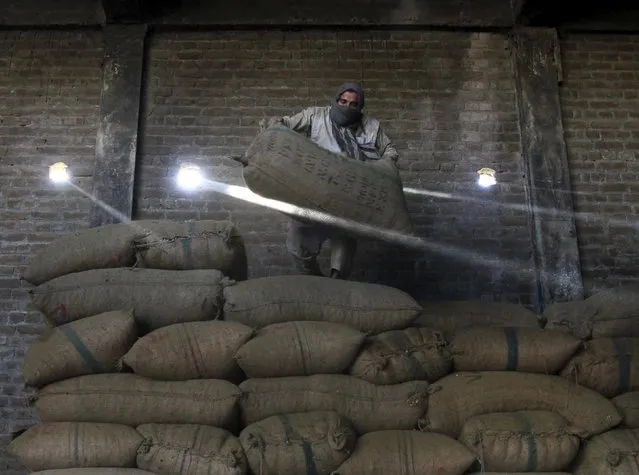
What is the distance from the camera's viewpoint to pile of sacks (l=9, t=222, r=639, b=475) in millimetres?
2504

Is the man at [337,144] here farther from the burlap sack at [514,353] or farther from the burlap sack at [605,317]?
the burlap sack at [605,317]

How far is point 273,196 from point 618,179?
10.0 ft

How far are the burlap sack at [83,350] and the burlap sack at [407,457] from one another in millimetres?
1010

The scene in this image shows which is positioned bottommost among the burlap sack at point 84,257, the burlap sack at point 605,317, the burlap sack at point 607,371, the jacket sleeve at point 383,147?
the burlap sack at point 607,371

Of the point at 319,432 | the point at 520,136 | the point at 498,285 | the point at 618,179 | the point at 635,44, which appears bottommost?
the point at 319,432

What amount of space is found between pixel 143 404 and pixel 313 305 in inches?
32.1

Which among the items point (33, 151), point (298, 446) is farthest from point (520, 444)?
point (33, 151)

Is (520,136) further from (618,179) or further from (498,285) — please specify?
(498,285)

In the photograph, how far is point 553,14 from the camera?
5.42 meters

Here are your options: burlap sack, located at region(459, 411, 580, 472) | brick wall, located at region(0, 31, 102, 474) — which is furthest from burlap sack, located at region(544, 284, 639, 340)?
brick wall, located at region(0, 31, 102, 474)

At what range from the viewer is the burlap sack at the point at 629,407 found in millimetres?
2760

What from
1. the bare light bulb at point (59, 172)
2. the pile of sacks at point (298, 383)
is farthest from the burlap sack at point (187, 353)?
the bare light bulb at point (59, 172)

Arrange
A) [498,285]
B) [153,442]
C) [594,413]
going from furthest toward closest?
[498,285] < [594,413] < [153,442]

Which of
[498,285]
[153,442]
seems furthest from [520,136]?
[153,442]
